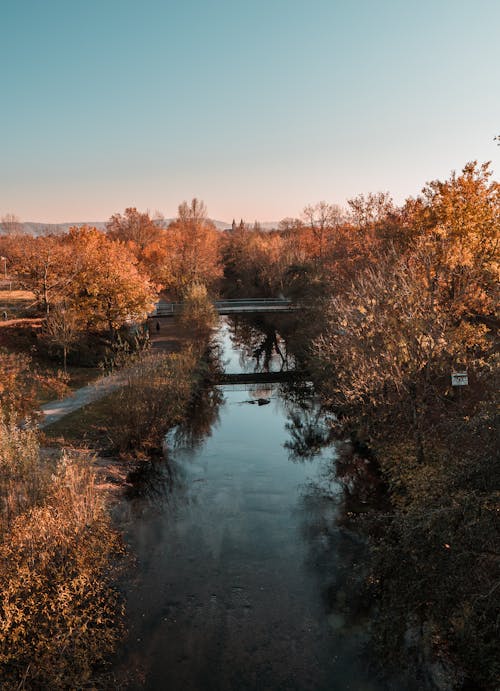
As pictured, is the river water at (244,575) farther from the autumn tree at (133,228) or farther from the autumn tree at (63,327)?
the autumn tree at (133,228)

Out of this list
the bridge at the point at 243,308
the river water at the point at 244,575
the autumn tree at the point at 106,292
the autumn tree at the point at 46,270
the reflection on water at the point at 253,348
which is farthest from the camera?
the bridge at the point at 243,308

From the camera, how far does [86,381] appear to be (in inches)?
1194

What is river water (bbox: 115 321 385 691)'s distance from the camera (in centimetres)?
1076

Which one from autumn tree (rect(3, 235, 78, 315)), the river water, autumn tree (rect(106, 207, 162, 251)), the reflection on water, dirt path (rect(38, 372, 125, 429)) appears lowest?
the river water

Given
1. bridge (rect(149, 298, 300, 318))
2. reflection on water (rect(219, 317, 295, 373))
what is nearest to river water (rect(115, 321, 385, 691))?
reflection on water (rect(219, 317, 295, 373))

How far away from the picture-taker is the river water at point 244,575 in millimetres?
10758

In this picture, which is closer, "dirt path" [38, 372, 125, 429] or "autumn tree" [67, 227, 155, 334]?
"dirt path" [38, 372, 125, 429]

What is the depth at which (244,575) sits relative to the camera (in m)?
13.9

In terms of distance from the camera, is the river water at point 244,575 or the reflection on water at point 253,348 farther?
the reflection on water at point 253,348

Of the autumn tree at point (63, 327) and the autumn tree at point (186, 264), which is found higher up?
the autumn tree at point (186, 264)


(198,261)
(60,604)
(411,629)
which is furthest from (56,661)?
(198,261)

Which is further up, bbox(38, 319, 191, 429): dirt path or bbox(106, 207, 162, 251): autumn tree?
bbox(106, 207, 162, 251): autumn tree

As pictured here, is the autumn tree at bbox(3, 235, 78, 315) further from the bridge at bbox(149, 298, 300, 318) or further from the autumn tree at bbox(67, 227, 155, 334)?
the bridge at bbox(149, 298, 300, 318)

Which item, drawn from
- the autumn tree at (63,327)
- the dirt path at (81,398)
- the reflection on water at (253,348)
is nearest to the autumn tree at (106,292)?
the autumn tree at (63,327)
